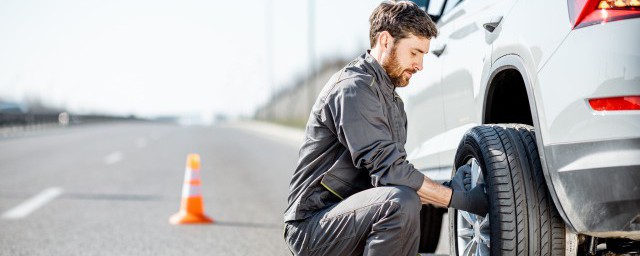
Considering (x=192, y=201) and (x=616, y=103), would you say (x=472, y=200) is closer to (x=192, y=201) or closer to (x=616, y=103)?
(x=616, y=103)

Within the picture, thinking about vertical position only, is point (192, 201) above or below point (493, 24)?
below

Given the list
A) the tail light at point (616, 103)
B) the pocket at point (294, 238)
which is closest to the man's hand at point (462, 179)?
the pocket at point (294, 238)

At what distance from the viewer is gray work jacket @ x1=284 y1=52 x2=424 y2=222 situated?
3230 mm

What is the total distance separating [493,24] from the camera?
11.6ft

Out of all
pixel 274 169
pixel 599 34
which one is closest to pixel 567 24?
pixel 599 34

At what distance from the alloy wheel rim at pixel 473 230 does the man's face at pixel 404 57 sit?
0.48 m

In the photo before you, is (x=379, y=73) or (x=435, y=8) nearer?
(x=379, y=73)

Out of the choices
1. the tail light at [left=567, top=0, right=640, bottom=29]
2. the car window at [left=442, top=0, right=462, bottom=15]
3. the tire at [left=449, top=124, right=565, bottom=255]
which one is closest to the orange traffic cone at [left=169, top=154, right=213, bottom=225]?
the car window at [left=442, top=0, right=462, bottom=15]

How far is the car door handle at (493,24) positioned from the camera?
3481 millimetres

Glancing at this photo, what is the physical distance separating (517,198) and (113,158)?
15.1 m

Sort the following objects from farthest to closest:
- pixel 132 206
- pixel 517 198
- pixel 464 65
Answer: pixel 132 206 < pixel 464 65 < pixel 517 198

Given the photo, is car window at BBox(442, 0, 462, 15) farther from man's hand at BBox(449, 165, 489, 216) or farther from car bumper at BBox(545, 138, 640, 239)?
car bumper at BBox(545, 138, 640, 239)

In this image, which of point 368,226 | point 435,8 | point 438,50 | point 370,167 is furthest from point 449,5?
point 368,226

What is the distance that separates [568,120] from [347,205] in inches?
40.2
